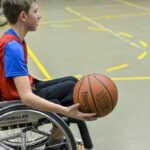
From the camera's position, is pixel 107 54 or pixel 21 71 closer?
pixel 21 71

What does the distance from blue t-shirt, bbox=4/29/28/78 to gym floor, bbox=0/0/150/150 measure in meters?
1.15

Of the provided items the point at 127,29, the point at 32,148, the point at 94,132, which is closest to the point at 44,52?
the point at 127,29

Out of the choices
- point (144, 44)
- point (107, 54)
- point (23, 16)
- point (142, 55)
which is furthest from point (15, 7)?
point (144, 44)

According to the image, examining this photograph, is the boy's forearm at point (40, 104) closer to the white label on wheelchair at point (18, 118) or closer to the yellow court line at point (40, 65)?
the white label on wheelchair at point (18, 118)

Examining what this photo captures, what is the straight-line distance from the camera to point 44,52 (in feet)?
20.0

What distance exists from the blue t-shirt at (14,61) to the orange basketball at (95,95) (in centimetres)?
39

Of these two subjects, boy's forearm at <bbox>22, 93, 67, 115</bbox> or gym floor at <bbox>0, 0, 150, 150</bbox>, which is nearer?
boy's forearm at <bbox>22, 93, 67, 115</bbox>

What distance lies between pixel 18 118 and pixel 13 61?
0.38 m

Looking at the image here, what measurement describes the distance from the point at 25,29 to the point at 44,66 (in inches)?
110

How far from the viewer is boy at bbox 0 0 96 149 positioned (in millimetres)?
2471

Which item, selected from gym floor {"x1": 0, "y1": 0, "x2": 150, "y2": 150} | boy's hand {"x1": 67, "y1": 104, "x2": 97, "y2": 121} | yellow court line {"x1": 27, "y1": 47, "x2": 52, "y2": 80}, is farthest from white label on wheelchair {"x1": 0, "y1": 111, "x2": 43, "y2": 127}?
yellow court line {"x1": 27, "y1": 47, "x2": 52, "y2": 80}

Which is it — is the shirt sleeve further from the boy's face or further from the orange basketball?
the orange basketball

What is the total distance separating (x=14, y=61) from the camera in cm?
247

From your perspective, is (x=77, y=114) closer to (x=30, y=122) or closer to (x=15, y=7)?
(x=30, y=122)
